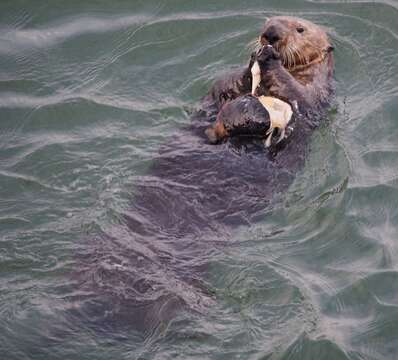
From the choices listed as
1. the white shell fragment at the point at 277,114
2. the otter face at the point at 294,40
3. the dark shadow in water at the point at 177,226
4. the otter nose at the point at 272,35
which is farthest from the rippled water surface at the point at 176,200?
the otter nose at the point at 272,35

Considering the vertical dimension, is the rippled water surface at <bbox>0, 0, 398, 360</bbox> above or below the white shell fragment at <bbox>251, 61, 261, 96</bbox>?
below

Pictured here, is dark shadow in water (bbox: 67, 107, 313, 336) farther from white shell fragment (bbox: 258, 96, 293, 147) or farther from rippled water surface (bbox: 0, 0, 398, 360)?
white shell fragment (bbox: 258, 96, 293, 147)

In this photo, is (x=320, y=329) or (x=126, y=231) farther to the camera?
(x=126, y=231)

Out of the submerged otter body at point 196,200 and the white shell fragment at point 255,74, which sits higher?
the white shell fragment at point 255,74

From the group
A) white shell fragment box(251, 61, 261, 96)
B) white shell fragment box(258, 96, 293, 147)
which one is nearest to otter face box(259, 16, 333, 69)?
white shell fragment box(251, 61, 261, 96)

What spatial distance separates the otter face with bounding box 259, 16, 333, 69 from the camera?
6.76 metres

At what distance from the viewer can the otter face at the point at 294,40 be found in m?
6.76

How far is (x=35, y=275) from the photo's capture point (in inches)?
212

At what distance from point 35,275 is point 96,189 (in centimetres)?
104

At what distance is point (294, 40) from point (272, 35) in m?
0.26

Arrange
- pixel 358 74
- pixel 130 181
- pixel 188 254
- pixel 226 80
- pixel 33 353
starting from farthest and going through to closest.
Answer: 1. pixel 358 74
2. pixel 226 80
3. pixel 130 181
4. pixel 188 254
5. pixel 33 353

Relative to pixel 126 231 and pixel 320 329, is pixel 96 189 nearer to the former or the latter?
pixel 126 231

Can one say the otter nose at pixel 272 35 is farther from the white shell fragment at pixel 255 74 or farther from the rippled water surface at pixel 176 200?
the rippled water surface at pixel 176 200

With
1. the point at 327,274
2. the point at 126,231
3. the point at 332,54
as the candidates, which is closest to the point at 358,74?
the point at 332,54
